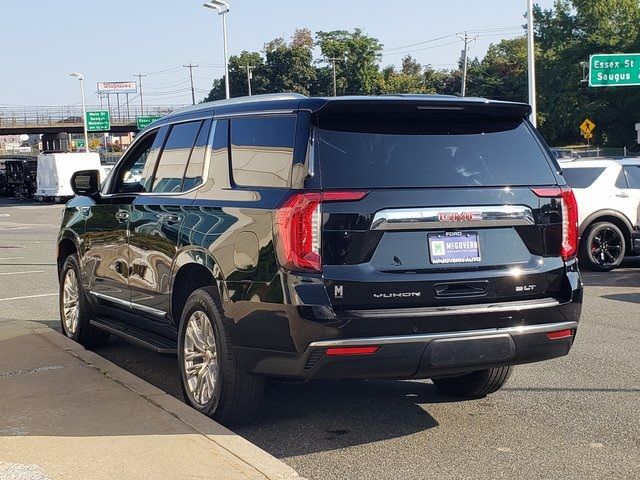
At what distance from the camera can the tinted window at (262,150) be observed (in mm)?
5148

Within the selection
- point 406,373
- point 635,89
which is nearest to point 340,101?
point 406,373

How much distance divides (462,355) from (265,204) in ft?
4.52

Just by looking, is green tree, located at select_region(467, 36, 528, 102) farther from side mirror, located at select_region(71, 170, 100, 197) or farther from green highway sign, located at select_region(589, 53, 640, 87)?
side mirror, located at select_region(71, 170, 100, 197)

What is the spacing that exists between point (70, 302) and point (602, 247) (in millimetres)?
8622

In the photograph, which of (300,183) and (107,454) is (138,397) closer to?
(107,454)

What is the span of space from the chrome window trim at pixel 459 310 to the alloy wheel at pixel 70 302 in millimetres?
4053

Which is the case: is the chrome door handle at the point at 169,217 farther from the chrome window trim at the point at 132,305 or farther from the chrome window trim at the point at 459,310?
the chrome window trim at the point at 459,310

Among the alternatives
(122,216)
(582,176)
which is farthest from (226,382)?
(582,176)

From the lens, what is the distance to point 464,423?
575 centimetres

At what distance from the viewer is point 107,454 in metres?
4.79

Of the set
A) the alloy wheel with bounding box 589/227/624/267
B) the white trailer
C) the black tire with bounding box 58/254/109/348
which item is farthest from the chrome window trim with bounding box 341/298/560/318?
the white trailer

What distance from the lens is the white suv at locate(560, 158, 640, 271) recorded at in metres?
13.8

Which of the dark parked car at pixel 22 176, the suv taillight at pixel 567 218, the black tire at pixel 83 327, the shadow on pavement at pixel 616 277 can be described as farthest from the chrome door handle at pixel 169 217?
the dark parked car at pixel 22 176

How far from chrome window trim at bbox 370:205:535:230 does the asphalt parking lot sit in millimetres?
1291
